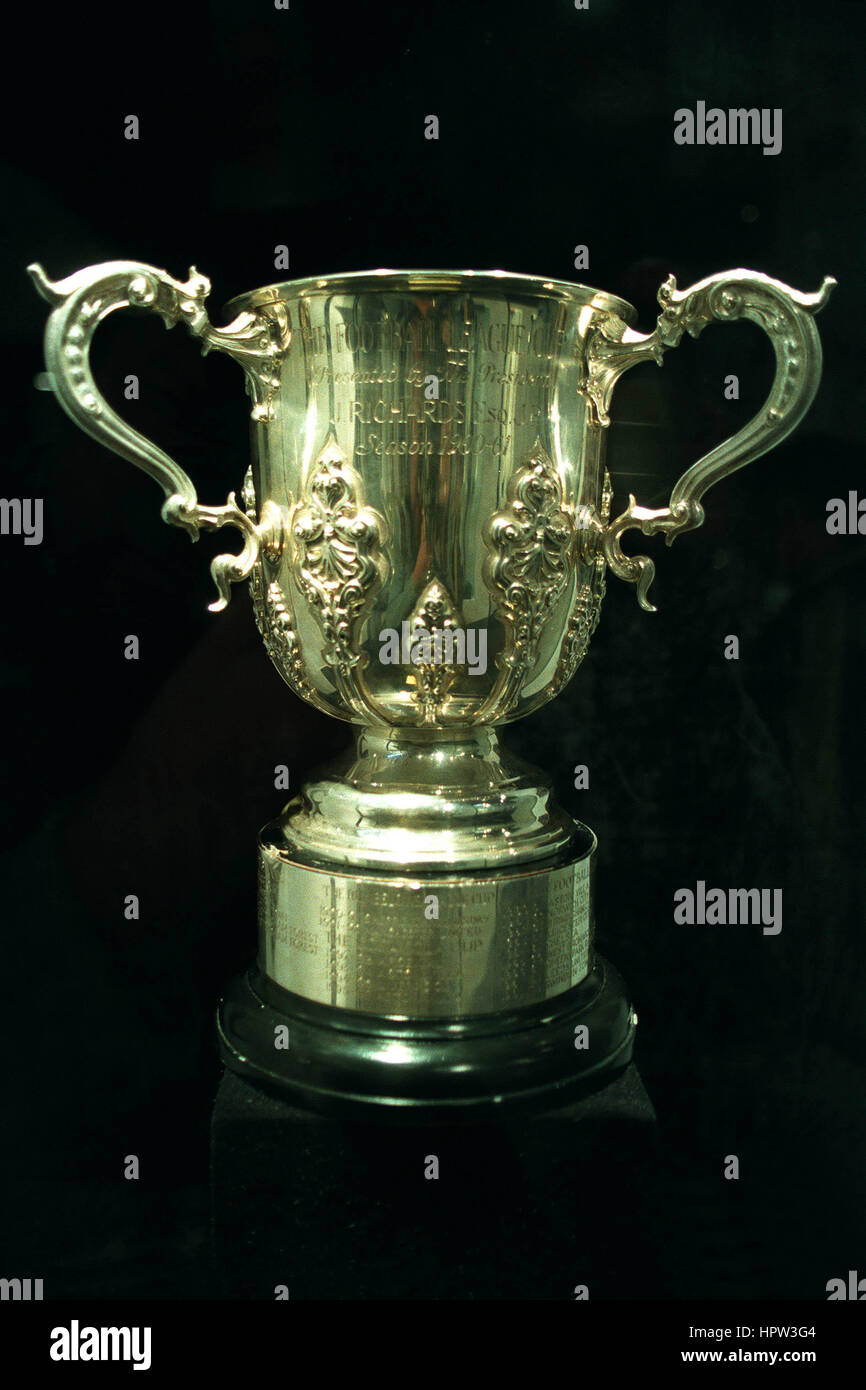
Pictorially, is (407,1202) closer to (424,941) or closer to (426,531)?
(424,941)

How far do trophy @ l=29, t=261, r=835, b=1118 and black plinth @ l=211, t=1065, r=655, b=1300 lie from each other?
0.03 meters

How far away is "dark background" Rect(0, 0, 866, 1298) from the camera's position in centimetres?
116

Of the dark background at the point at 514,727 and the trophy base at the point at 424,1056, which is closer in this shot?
the trophy base at the point at 424,1056

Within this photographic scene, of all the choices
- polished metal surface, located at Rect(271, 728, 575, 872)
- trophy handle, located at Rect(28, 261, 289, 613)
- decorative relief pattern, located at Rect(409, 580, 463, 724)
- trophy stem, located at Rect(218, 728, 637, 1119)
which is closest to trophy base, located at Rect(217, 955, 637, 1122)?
trophy stem, located at Rect(218, 728, 637, 1119)

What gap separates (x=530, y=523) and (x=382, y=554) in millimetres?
138

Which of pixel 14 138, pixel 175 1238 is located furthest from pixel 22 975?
pixel 14 138

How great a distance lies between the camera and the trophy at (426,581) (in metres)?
0.88

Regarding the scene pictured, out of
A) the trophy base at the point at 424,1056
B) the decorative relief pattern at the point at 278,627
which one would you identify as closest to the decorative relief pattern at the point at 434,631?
the decorative relief pattern at the point at 278,627

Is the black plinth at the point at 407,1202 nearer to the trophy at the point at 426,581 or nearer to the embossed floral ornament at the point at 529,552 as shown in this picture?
the trophy at the point at 426,581

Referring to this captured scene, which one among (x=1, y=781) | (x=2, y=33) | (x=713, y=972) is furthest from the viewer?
(x=713, y=972)

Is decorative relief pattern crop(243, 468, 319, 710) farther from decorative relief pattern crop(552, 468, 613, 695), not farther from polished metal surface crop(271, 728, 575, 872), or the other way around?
decorative relief pattern crop(552, 468, 613, 695)

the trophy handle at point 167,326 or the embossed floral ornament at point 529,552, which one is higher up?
the trophy handle at point 167,326
